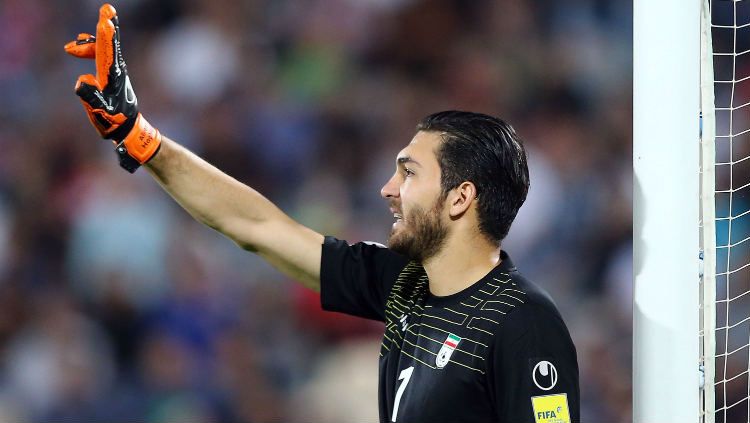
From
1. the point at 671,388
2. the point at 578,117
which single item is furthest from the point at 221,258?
the point at 671,388

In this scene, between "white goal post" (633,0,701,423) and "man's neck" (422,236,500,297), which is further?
"man's neck" (422,236,500,297)

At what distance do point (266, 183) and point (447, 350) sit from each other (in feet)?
9.06

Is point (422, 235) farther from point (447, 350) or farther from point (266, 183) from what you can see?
point (266, 183)

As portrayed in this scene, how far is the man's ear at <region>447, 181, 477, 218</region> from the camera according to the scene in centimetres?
220

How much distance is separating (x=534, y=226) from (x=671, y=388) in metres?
2.49

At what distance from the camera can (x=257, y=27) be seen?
500 cm

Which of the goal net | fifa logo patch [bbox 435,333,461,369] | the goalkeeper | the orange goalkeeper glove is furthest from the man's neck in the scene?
the goal net

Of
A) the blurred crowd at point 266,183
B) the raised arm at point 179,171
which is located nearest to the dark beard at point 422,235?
the raised arm at point 179,171

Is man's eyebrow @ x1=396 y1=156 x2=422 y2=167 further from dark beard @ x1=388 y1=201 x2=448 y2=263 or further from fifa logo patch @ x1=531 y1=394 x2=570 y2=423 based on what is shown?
fifa logo patch @ x1=531 y1=394 x2=570 y2=423

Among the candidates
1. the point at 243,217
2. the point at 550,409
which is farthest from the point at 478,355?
the point at 243,217

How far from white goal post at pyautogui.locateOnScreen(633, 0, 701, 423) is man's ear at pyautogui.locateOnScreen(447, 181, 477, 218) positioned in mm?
384

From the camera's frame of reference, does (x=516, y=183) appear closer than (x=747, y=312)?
Yes

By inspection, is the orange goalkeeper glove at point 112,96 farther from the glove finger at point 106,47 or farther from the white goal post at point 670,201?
the white goal post at point 670,201

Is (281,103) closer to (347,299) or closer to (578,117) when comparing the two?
(578,117)
